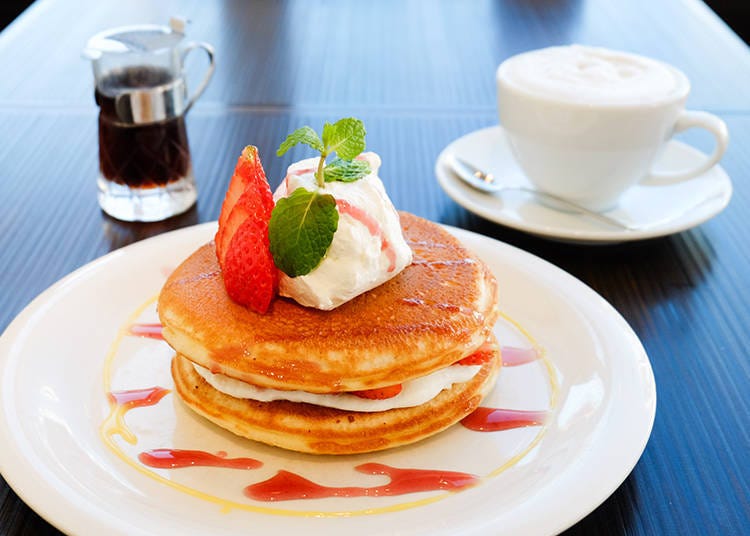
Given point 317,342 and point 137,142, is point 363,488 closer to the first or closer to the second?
point 317,342

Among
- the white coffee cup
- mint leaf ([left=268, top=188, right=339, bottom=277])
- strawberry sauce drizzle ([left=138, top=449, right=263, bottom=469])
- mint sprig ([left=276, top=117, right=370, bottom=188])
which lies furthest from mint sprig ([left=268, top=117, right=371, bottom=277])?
the white coffee cup

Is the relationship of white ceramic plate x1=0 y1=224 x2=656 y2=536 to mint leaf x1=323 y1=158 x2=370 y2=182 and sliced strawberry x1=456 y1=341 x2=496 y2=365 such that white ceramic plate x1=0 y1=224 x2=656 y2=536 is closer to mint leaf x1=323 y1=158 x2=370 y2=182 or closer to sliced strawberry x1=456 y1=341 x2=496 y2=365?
sliced strawberry x1=456 y1=341 x2=496 y2=365

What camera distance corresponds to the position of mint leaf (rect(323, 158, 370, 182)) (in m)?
1.28

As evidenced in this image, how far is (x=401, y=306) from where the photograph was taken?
124 cm

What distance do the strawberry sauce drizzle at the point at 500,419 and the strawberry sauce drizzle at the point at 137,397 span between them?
465 mm

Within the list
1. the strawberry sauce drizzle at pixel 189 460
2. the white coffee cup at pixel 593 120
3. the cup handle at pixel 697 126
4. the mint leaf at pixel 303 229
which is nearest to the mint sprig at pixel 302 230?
the mint leaf at pixel 303 229

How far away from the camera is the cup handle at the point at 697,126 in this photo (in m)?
1.88

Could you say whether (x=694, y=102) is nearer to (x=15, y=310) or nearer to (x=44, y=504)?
(x=15, y=310)

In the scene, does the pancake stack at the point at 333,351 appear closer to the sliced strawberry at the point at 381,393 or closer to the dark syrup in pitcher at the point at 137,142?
the sliced strawberry at the point at 381,393

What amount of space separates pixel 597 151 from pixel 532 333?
56 centimetres

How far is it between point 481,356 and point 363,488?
31 centimetres

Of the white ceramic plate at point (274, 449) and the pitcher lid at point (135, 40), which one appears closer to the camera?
the white ceramic plate at point (274, 449)

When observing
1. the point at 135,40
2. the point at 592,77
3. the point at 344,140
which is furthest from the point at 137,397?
the point at 592,77

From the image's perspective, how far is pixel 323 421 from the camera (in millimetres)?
1212
